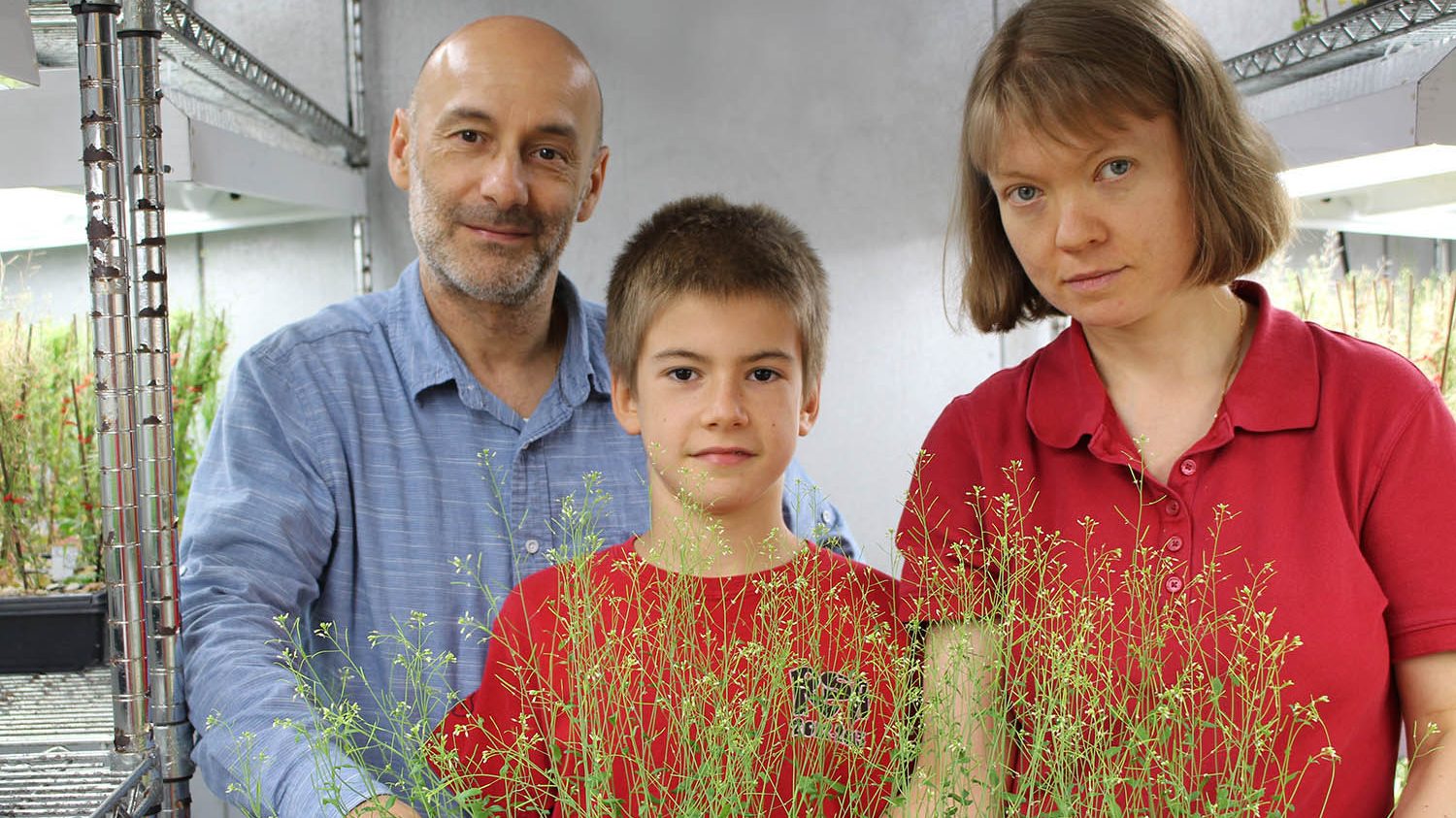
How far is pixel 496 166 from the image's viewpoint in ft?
5.29

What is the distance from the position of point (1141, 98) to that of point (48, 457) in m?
1.97

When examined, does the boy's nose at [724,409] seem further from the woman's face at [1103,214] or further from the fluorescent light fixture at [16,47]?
the fluorescent light fixture at [16,47]

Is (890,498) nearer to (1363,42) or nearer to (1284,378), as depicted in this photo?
(1363,42)

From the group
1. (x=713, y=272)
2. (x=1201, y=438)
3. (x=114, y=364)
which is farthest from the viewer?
(x=713, y=272)

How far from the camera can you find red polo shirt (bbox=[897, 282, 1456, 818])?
0.97 m

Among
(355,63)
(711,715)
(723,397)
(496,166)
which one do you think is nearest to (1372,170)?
(723,397)

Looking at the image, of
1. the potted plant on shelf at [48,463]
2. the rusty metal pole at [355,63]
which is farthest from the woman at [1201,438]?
the rusty metal pole at [355,63]

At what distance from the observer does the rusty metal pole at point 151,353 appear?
1.22 meters

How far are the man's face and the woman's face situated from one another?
78 centimetres

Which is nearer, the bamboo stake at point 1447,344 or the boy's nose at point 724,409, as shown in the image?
the boy's nose at point 724,409

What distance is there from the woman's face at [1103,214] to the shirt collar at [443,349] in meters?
0.73

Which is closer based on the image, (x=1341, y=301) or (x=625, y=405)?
(x=625, y=405)

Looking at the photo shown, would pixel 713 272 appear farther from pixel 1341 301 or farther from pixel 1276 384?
pixel 1341 301

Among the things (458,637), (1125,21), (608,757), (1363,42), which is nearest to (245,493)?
(458,637)
